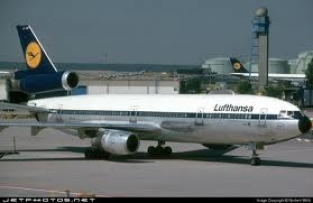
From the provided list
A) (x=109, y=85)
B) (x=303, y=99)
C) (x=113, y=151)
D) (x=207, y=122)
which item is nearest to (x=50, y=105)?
(x=113, y=151)

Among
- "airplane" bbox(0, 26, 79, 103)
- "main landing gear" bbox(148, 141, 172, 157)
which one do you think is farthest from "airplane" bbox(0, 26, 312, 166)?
"airplane" bbox(0, 26, 79, 103)

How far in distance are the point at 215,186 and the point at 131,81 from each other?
69.5 m

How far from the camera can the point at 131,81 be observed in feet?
306

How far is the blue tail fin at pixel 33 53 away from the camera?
136ft

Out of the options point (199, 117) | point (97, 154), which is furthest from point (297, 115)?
point (97, 154)

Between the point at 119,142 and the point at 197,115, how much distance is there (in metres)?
3.97

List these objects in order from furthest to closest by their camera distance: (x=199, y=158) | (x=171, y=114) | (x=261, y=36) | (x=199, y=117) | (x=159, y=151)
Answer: (x=261, y=36), (x=159, y=151), (x=199, y=158), (x=171, y=114), (x=199, y=117)

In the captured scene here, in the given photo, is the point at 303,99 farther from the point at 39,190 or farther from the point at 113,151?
the point at 39,190

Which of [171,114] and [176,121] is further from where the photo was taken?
[171,114]

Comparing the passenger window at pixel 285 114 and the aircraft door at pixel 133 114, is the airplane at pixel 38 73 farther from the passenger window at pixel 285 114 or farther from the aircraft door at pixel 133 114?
the passenger window at pixel 285 114

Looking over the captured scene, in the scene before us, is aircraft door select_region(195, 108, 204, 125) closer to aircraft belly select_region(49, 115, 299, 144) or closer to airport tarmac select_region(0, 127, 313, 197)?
aircraft belly select_region(49, 115, 299, 144)

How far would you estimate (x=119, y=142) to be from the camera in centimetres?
3241

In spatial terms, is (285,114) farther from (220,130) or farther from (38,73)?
(38,73)

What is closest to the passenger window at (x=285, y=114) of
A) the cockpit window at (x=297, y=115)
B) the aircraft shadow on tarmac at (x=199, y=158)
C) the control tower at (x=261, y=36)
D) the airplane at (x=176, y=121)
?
the airplane at (x=176, y=121)
